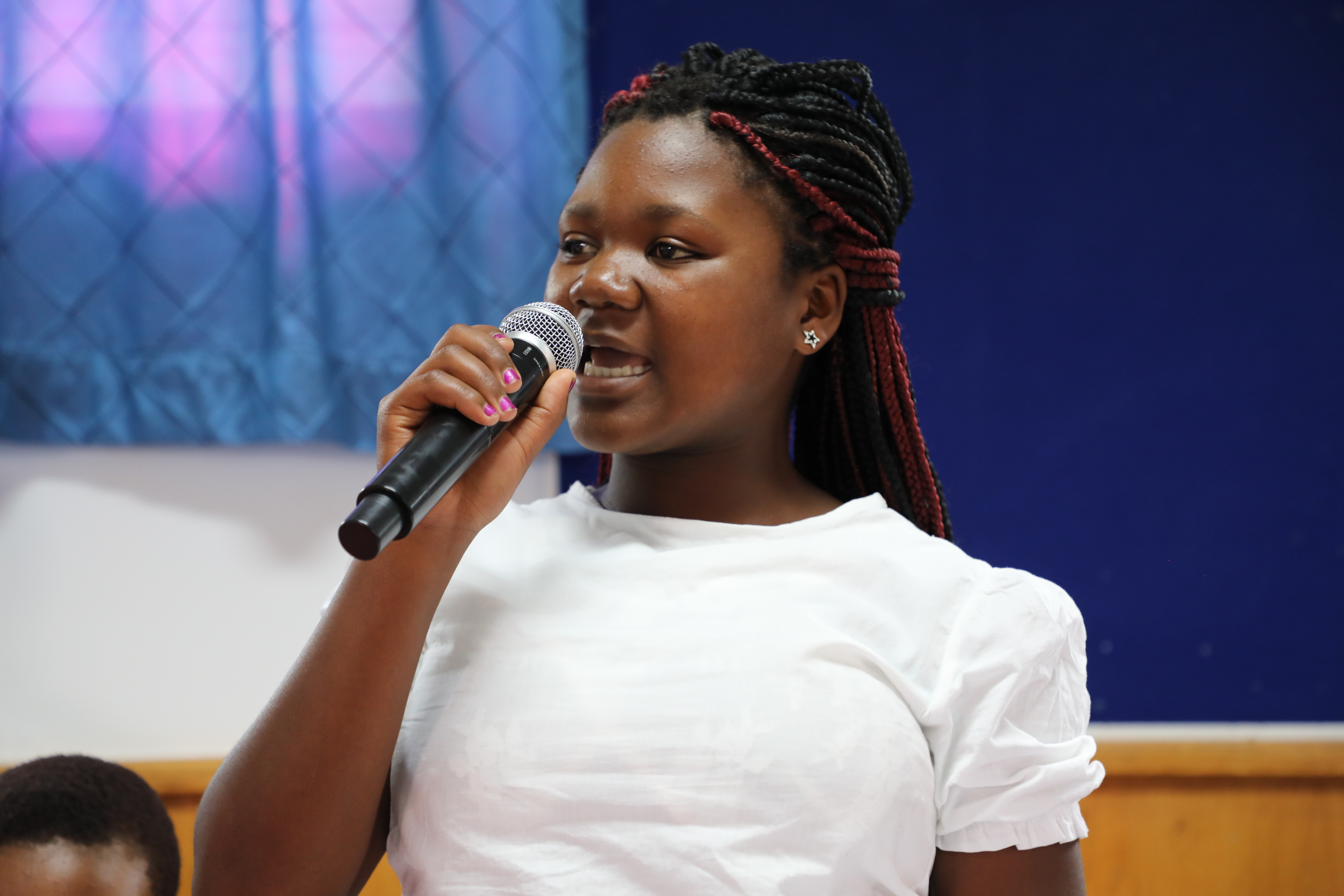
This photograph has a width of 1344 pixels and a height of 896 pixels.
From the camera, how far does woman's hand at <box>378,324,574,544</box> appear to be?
2.51ft

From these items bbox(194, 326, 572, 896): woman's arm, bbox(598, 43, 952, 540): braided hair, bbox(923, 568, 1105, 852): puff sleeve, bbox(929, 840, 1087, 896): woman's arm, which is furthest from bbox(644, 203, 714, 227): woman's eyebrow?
bbox(929, 840, 1087, 896): woman's arm

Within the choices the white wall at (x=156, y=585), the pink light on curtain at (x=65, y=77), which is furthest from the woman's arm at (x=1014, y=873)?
the pink light on curtain at (x=65, y=77)

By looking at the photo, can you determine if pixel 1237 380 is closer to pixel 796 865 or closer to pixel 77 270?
pixel 796 865

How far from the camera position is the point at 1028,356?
1.69 m

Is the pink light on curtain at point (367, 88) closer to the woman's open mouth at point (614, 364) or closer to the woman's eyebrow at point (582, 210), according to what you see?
the woman's eyebrow at point (582, 210)

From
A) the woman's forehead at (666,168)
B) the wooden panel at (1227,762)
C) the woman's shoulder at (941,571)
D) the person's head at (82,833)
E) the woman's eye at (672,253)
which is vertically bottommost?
the wooden panel at (1227,762)

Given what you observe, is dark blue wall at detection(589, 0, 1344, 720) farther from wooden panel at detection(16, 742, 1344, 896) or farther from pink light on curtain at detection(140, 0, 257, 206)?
pink light on curtain at detection(140, 0, 257, 206)

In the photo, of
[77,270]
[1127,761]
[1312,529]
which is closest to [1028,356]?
[1312,529]

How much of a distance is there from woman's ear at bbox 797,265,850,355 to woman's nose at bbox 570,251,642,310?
209 millimetres

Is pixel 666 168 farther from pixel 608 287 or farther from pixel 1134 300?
pixel 1134 300

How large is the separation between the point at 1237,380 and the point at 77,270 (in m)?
1.76

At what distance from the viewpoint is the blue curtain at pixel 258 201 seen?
1564 millimetres

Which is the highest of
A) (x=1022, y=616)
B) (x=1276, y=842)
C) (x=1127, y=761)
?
(x=1022, y=616)

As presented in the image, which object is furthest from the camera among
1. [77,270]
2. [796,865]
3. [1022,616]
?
[77,270]
